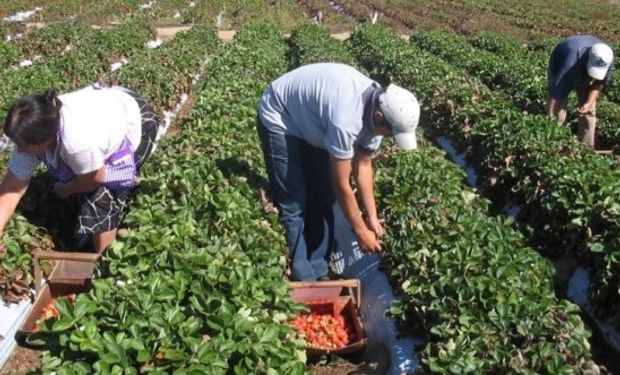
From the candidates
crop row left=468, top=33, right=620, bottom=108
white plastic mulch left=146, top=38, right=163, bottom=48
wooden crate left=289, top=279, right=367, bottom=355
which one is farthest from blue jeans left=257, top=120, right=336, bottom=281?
white plastic mulch left=146, top=38, right=163, bottom=48

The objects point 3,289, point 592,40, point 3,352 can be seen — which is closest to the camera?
point 3,352

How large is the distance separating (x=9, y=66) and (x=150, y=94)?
573cm

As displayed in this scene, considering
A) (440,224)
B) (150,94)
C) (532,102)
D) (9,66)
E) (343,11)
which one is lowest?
(343,11)

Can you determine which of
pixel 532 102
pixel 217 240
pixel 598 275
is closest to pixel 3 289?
pixel 217 240

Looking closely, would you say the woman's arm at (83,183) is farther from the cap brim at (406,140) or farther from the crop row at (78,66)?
the crop row at (78,66)

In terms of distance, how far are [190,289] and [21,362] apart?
168 centimetres

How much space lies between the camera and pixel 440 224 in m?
4.42

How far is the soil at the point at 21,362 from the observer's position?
166 inches

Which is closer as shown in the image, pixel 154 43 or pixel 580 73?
pixel 580 73

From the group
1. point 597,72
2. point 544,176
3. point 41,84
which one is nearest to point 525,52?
point 597,72

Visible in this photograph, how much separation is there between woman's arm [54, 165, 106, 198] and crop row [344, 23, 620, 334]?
140 inches

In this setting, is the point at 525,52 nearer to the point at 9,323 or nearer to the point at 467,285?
the point at 467,285

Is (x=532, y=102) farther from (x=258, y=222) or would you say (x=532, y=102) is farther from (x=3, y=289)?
(x=3, y=289)

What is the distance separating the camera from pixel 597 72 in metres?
6.87
